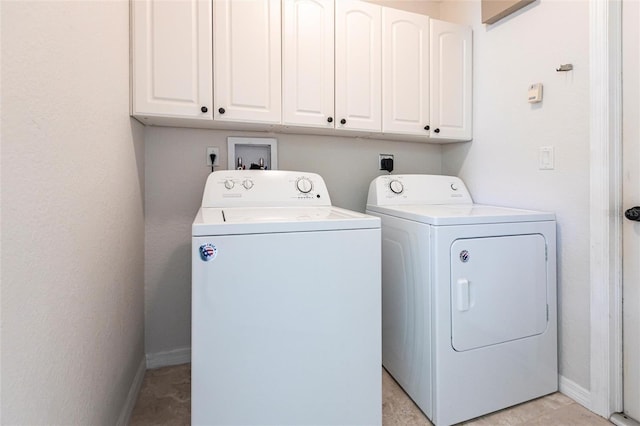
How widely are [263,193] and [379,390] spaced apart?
1074 millimetres

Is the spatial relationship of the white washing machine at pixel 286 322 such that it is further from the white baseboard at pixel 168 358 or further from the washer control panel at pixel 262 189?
the white baseboard at pixel 168 358

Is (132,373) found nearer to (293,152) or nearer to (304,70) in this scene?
(293,152)

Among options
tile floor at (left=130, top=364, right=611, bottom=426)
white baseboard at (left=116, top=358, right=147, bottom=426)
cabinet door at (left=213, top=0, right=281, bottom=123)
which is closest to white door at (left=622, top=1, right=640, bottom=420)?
tile floor at (left=130, top=364, right=611, bottom=426)

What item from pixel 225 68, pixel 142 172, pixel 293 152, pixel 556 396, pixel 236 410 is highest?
pixel 225 68

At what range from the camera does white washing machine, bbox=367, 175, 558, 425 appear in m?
1.34

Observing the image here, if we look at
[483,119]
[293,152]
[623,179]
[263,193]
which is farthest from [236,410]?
[483,119]

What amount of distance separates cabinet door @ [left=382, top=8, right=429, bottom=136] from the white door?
92 cm

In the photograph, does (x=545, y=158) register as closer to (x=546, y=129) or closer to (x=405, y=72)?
(x=546, y=129)

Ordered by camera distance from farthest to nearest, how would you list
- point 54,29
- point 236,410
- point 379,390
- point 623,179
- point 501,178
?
point 501,178
point 623,179
point 379,390
point 236,410
point 54,29

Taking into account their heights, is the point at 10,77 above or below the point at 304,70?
below

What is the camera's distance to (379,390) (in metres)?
1.22

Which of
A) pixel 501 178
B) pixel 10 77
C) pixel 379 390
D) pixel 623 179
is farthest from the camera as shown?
pixel 501 178

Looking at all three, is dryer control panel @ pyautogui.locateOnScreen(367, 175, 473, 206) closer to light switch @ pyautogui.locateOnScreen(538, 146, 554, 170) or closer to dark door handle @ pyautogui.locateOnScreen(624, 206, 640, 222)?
light switch @ pyautogui.locateOnScreen(538, 146, 554, 170)

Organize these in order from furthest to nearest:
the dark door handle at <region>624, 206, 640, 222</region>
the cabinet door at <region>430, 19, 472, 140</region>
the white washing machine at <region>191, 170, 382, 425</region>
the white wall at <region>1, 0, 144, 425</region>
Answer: the cabinet door at <region>430, 19, 472, 140</region> < the dark door handle at <region>624, 206, 640, 222</region> < the white washing machine at <region>191, 170, 382, 425</region> < the white wall at <region>1, 0, 144, 425</region>
